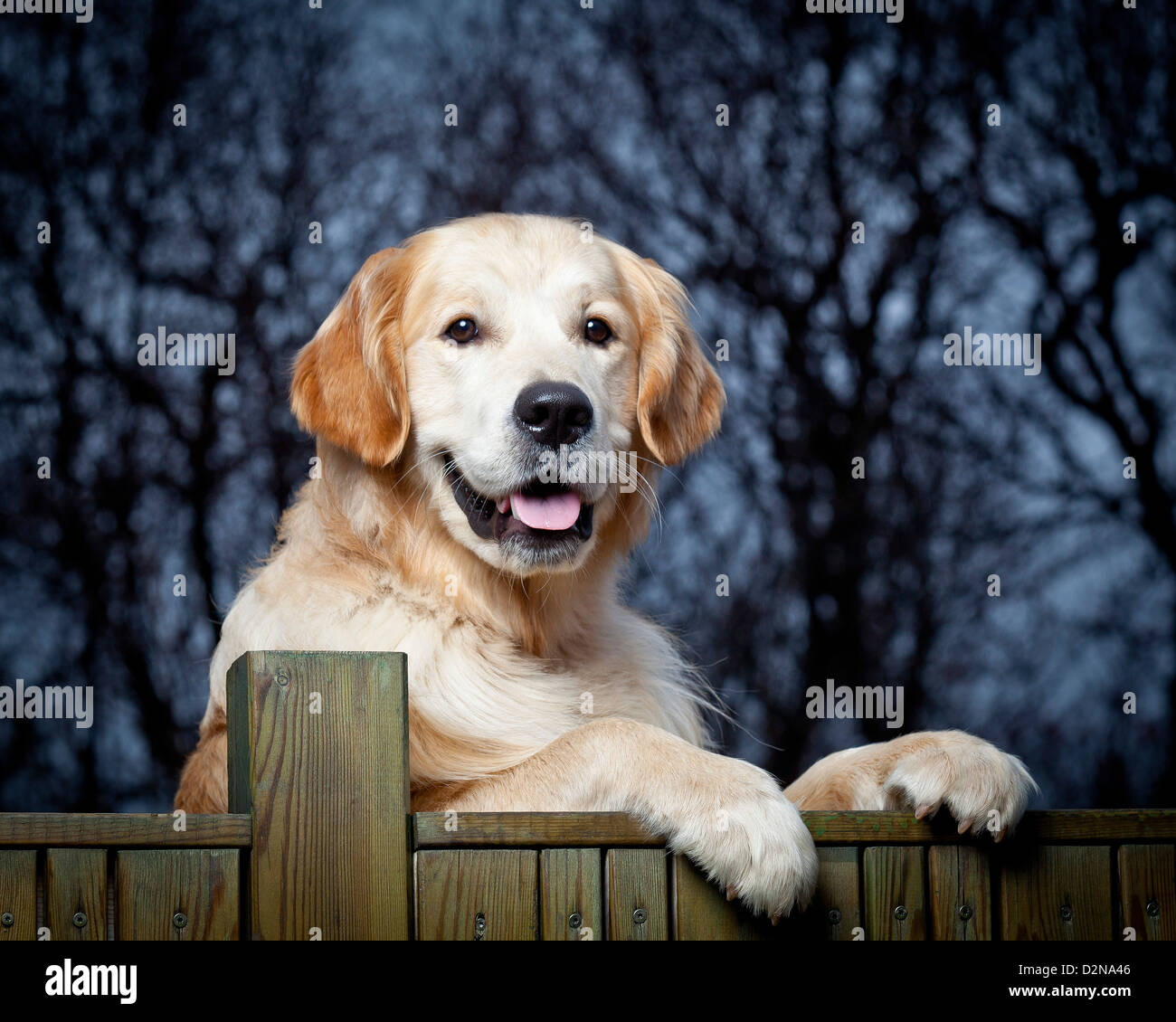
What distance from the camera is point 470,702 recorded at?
3182 mm

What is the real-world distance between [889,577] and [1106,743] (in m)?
1.39

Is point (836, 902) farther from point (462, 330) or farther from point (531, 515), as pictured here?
point (462, 330)

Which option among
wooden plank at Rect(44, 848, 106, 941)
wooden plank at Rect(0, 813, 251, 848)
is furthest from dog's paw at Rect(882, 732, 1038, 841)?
wooden plank at Rect(44, 848, 106, 941)

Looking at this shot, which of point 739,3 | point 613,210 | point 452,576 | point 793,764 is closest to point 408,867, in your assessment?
point 452,576

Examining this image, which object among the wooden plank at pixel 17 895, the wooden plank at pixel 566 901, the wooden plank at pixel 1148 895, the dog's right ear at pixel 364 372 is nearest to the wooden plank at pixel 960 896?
the wooden plank at pixel 1148 895

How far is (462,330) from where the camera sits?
338cm

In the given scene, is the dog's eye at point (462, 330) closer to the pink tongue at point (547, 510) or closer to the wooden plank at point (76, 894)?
the pink tongue at point (547, 510)

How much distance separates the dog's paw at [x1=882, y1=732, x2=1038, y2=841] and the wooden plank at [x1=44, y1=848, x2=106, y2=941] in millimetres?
1347

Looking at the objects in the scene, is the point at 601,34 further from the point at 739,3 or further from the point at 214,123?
the point at 214,123

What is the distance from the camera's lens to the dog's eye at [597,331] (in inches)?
137

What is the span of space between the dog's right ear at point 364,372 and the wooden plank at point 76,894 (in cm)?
133

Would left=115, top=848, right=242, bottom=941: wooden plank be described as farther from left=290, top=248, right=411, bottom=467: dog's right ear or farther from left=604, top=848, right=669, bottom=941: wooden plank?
left=290, top=248, right=411, bottom=467: dog's right ear

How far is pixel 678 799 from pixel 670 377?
1.49 m

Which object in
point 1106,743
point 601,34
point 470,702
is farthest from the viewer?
point 601,34
